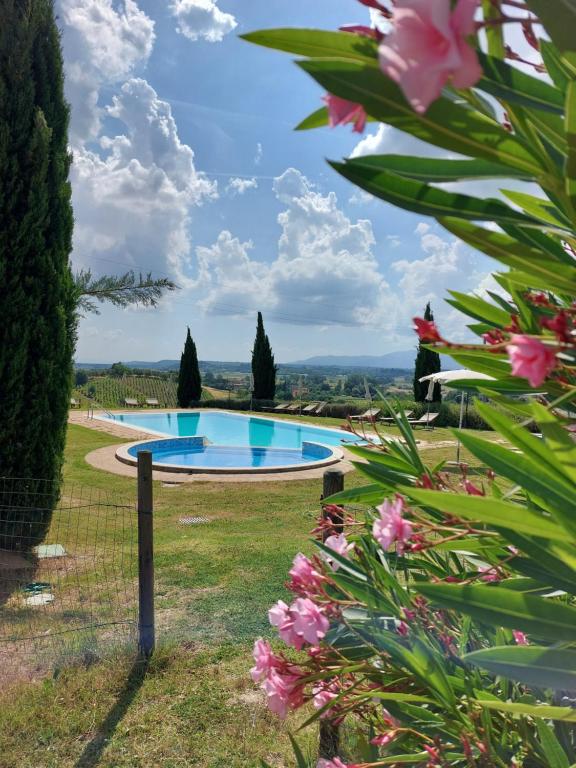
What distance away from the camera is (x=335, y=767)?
2.75ft

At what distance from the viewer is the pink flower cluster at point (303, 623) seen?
80 centimetres

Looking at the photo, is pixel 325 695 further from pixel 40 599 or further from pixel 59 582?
pixel 59 582

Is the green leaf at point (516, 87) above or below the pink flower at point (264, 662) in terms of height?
above

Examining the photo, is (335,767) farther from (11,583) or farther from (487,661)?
(11,583)

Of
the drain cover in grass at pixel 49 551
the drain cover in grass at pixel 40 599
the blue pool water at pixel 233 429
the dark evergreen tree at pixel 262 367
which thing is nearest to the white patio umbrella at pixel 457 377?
the drain cover in grass at pixel 40 599

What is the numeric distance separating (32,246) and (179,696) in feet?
13.8

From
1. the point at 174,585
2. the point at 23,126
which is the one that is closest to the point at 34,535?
the point at 174,585

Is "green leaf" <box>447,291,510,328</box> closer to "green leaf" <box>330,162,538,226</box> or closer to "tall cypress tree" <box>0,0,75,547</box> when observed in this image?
"green leaf" <box>330,162,538,226</box>

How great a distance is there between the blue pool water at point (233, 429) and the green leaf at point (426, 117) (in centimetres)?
1479

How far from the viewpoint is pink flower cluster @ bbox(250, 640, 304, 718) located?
2.86 feet

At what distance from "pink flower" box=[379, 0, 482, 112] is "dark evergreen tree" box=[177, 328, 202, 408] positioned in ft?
81.7

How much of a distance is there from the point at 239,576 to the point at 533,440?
4692 mm

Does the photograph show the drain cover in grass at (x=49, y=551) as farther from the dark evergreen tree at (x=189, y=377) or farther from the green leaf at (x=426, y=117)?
the dark evergreen tree at (x=189, y=377)

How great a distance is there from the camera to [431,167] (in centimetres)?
50
